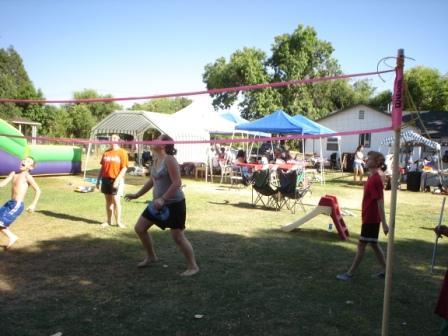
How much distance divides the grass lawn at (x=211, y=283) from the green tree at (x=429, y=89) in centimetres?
4278

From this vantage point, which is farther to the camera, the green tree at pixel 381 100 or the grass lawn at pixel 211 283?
the green tree at pixel 381 100

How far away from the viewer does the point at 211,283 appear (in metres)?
4.66

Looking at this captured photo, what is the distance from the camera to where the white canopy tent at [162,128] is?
16.4m

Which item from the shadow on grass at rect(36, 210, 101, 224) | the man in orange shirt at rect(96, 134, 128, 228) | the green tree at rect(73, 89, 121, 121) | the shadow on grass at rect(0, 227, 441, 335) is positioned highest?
the green tree at rect(73, 89, 121, 121)

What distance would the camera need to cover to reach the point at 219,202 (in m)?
10.9

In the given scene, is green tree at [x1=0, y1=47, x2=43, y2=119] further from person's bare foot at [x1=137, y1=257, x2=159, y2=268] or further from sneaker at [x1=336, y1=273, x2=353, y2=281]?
sneaker at [x1=336, y1=273, x2=353, y2=281]

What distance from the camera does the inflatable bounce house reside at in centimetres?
1303

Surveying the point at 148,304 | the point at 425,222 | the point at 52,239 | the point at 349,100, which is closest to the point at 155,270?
the point at 148,304

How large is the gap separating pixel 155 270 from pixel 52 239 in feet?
7.87

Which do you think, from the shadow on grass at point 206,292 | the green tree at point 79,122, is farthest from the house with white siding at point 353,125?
the green tree at point 79,122

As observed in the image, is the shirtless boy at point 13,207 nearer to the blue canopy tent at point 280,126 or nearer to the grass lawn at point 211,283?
the grass lawn at point 211,283

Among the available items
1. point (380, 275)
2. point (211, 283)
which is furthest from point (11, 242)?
point (380, 275)

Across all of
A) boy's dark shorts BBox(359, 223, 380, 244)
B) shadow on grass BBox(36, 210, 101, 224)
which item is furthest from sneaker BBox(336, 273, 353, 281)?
shadow on grass BBox(36, 210, 101, 224)

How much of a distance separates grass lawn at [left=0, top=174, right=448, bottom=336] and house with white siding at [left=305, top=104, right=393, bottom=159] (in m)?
22.6
